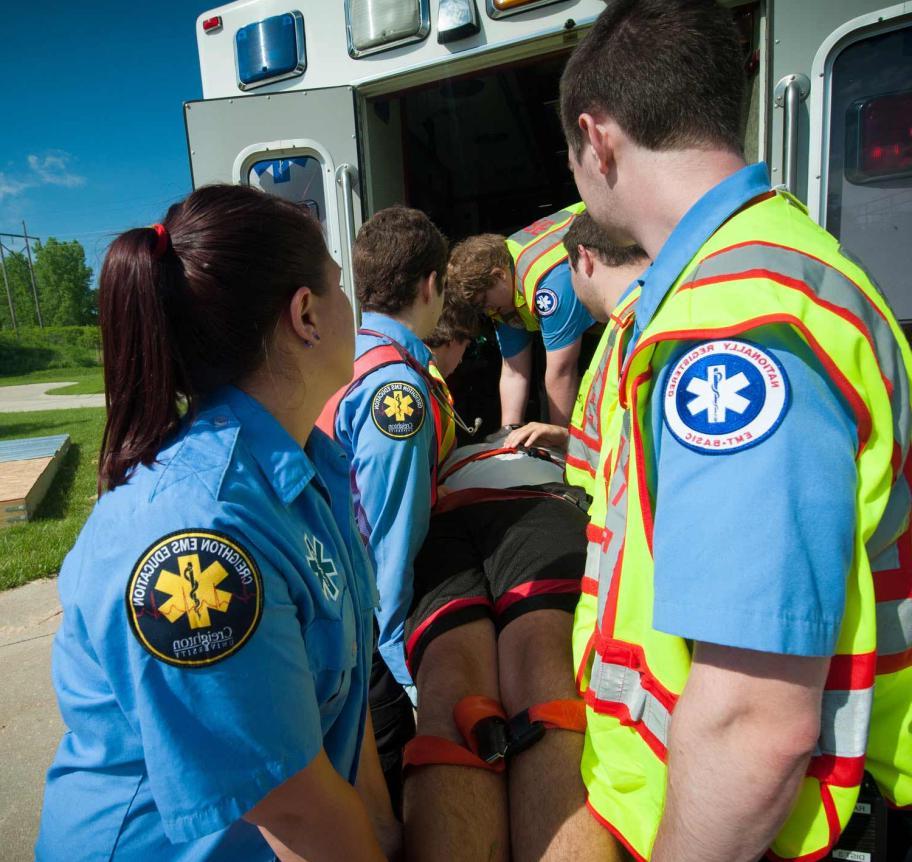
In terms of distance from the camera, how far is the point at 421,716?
1424 millimetres

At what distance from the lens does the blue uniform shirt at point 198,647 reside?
2.51 ft

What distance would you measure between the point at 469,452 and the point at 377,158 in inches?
57.0

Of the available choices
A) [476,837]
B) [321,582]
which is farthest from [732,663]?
[476,837]

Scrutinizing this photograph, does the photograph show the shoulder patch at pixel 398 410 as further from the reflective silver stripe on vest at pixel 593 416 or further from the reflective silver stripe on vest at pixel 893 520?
the reflective silver stripe on vest at pixel 893 520

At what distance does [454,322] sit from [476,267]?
1.26 feet

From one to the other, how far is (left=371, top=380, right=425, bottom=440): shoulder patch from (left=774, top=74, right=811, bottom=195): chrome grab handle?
1.30 meters

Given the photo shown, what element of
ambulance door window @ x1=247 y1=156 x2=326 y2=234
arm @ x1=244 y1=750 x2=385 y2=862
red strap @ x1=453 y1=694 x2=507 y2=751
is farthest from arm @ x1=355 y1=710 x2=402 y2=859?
ambulance door window @ x1=247 y1=156 x2=326 y2=234

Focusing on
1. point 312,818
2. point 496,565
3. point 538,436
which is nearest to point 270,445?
point 312,818

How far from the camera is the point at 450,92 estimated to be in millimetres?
4238

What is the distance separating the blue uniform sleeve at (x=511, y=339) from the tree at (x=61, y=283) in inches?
1932

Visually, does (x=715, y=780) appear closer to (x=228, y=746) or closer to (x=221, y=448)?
(x=228, y=746)

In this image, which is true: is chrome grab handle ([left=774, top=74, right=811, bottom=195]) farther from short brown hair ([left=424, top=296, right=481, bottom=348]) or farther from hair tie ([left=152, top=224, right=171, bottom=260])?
hair tie ([left=152, top=224, right=171, bottom=260])

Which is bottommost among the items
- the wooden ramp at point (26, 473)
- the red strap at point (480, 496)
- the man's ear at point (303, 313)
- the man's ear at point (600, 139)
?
the wooden ramp at point (26, 473)

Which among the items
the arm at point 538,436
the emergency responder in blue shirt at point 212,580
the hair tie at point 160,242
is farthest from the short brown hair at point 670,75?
the arm at point 538,436
